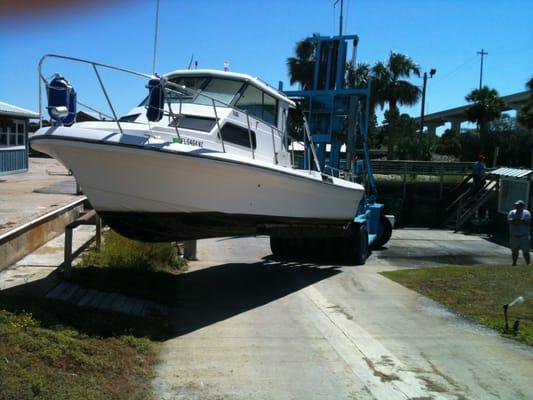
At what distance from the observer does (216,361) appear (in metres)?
5.66

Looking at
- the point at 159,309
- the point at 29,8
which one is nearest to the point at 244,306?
the point at 159,309

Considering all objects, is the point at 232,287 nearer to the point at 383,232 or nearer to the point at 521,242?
the point at 521,242

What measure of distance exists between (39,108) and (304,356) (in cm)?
431

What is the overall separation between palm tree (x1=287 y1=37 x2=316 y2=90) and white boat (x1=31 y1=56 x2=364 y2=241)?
87.5 feet

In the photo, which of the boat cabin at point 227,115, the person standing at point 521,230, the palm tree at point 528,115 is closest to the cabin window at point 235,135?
the boat cabin at point 227,115

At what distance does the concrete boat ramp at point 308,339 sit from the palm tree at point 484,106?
4135 centimetres

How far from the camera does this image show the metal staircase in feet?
77.1

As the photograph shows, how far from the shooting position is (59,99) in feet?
23.9

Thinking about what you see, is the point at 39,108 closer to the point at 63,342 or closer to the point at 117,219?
the point at 117,219

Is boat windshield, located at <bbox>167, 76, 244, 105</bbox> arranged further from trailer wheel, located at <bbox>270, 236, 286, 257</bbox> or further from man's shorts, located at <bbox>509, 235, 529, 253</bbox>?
man's shorts, located at <bbox>509, 235, 529, 253</bbox>

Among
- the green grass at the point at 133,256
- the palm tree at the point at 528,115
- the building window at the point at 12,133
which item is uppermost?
the palm tree at the point at 528,115

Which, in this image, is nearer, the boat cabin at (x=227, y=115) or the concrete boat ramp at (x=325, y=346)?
the concrete boat ramp at (x=325, y=346)

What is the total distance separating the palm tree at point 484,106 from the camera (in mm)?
48562

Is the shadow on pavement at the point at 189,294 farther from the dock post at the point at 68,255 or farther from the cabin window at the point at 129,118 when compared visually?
the cabin window at the point at 129,118
